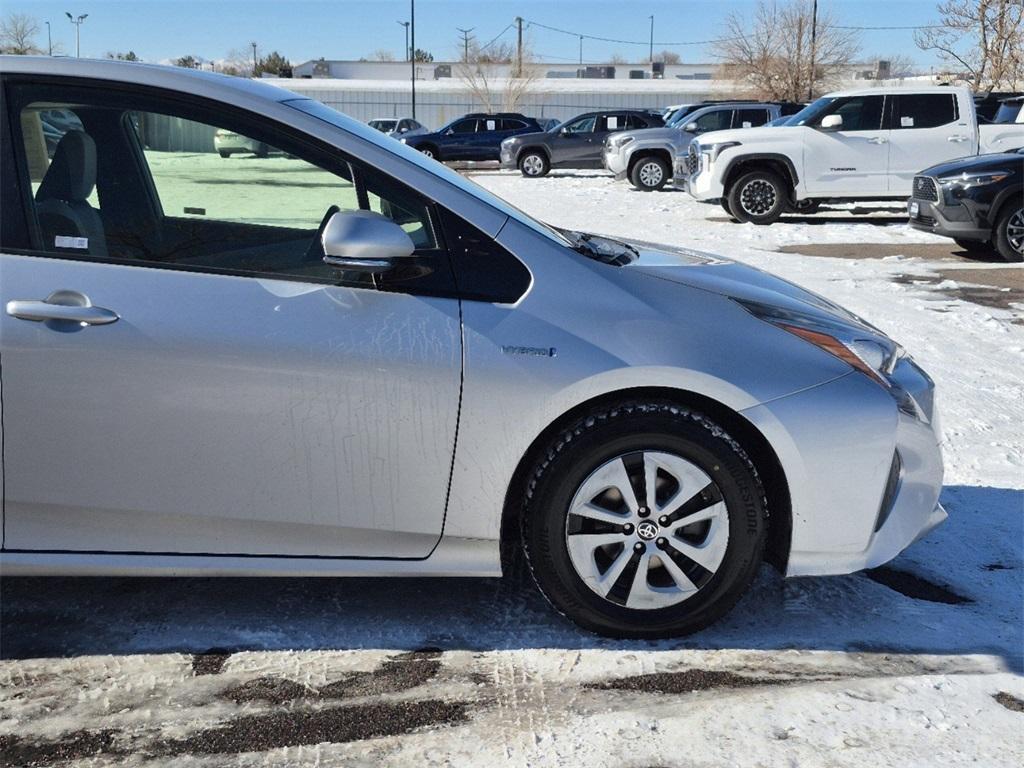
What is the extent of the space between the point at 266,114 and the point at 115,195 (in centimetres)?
53

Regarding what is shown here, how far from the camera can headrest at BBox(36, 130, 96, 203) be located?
3316 mm

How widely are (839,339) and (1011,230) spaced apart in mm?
9060

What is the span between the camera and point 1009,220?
11477 millimetres

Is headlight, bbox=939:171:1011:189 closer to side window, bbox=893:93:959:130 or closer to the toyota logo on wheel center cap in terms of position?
side window, bbox=893:93:959:130

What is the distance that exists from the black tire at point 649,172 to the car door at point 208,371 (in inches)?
790

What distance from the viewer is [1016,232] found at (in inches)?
453

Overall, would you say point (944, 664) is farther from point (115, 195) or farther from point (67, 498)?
point (115, 195)

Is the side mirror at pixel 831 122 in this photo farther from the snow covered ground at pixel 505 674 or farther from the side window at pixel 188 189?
the side window at pixel 188 189

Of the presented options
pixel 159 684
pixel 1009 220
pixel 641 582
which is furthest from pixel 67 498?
pixel 1009 220

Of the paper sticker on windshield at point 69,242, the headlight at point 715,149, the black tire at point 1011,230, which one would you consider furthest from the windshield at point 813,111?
the paper sticker on windshield at point 69,242

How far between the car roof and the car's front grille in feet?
32.9

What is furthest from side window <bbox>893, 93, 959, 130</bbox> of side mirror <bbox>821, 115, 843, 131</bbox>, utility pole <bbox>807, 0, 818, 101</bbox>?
utility pole <bbox>807, 0, 818, 101</bbox>

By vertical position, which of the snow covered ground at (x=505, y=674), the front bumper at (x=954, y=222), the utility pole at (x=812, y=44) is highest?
the utility pole at (x=812, y=44)

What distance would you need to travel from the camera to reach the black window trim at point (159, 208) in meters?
3.24
